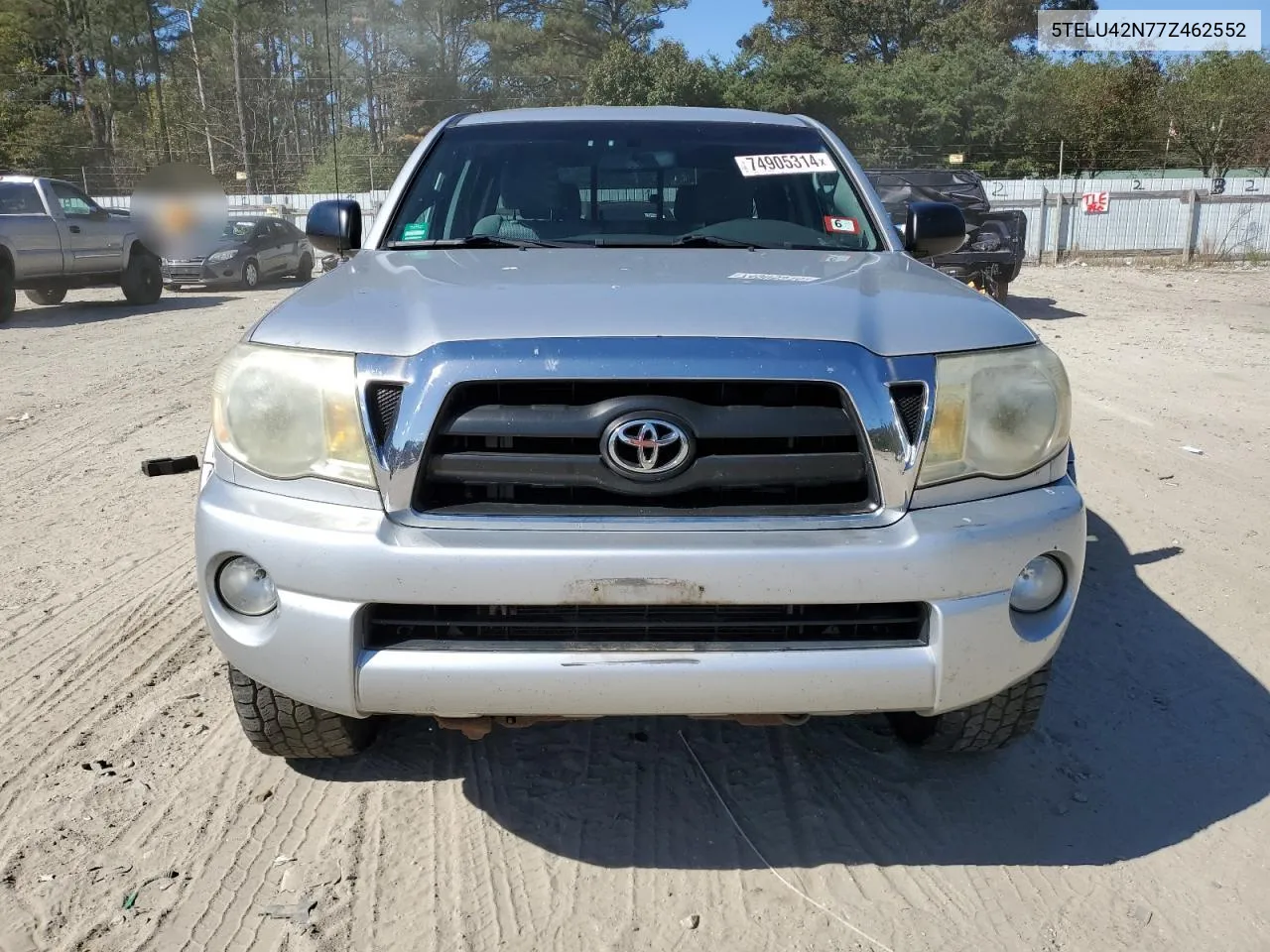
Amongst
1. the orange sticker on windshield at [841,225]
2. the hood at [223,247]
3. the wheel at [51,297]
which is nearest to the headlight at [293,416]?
the orange sticker on windshield at [841,225]

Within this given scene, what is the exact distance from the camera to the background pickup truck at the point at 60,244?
13.8m

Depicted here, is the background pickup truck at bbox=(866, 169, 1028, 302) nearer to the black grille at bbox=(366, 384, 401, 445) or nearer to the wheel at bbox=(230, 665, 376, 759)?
the wheel at bbox=(230, 665, 376, 759)

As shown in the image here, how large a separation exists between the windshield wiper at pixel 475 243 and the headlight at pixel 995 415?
4.91 feet

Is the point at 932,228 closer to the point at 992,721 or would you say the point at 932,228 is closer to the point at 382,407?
the point at 992,721

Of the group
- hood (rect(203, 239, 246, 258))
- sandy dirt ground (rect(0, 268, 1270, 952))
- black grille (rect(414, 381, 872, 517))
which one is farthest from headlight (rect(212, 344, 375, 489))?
hood (rect(203, 239, 246, 258))

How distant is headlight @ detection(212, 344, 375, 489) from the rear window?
13877mm

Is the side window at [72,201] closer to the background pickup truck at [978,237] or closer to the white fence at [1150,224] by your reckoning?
the background pickup truck at [978,237]

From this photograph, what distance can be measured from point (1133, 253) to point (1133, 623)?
23.9 metres

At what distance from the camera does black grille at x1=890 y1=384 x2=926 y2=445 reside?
232 centimetres

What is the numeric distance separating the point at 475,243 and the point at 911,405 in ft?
5.57

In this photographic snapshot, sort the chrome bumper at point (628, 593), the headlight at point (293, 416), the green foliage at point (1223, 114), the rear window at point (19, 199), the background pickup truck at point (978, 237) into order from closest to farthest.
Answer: the chrome bumper at point (628, 593), the headlight at point (293, 416), the background pickup truck at point (978, 237), the rear window at point (19, 199), the green foliage at point (1223, 114)

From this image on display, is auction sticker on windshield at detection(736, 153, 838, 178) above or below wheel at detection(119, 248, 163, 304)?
above

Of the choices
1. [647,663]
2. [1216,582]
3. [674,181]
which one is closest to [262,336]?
[647,663]

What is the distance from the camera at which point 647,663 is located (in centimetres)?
225
